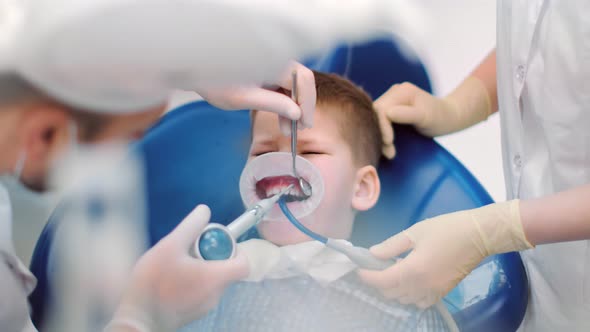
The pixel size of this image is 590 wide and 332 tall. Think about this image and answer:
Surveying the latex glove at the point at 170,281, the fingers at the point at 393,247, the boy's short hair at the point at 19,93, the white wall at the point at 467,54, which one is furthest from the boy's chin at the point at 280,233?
the white wall at the point at 467,54

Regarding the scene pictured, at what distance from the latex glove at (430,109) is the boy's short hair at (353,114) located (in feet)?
0.09

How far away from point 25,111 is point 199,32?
21 centimetres

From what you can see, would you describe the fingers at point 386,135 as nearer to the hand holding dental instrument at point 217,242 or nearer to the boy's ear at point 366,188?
the boy's ear at point 366,188

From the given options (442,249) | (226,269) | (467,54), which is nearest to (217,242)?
(226,269)

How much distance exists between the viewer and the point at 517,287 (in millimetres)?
948

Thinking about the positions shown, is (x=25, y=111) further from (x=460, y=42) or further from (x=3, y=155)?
(x=460, y=42)

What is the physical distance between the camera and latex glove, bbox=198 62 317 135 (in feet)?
2.47

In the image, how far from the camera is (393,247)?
0.81m

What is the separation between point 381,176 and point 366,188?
8 centimetres

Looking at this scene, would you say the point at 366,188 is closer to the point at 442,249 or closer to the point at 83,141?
the point at 442,249

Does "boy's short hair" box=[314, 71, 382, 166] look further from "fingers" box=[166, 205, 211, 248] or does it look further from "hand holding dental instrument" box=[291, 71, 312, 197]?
"fingers" box=[166, 205, 211, 248]

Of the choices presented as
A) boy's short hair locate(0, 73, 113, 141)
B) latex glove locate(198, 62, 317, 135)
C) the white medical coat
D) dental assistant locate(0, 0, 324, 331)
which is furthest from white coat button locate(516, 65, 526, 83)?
boy's short hair locate(0, 73, 113, 141)

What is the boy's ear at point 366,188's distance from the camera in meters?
1.03

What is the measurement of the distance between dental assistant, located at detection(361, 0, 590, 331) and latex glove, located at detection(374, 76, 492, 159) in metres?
0.16
